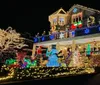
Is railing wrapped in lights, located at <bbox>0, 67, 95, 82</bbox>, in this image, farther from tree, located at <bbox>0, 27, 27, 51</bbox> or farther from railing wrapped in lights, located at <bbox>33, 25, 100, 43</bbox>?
tree, located at <bbox>0, 27, 27, 51</bbox>

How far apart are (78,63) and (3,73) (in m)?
10.3

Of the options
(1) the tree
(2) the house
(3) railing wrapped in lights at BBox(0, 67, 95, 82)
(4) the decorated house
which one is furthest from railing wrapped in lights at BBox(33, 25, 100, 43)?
(3) railing wrapped in lights at BBox(0, 67, 95, 82)

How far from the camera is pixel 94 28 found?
77.3 ft

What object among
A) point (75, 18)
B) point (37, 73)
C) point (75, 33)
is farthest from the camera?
point (75, 18)

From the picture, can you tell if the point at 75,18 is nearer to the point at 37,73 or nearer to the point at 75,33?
the point at 75,33

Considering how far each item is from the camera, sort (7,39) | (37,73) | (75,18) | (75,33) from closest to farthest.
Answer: (37,73) → (7,39) → (75,33) → (75,18)

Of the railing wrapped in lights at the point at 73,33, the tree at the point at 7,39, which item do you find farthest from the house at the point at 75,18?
the tree at the point at 7,39

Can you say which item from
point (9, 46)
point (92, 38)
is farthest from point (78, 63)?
point (9, 46)

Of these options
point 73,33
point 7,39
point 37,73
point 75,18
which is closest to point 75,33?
point 73,33

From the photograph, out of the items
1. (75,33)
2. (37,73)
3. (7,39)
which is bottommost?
(37,73)

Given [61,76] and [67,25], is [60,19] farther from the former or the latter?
[61,76]

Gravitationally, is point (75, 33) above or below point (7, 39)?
above

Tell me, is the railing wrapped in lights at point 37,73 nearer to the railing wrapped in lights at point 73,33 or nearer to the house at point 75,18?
the railing wrapped in lights at point 73,33

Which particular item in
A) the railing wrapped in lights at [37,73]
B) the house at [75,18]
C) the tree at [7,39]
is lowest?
the railing wrapped in lights at [37,73]
